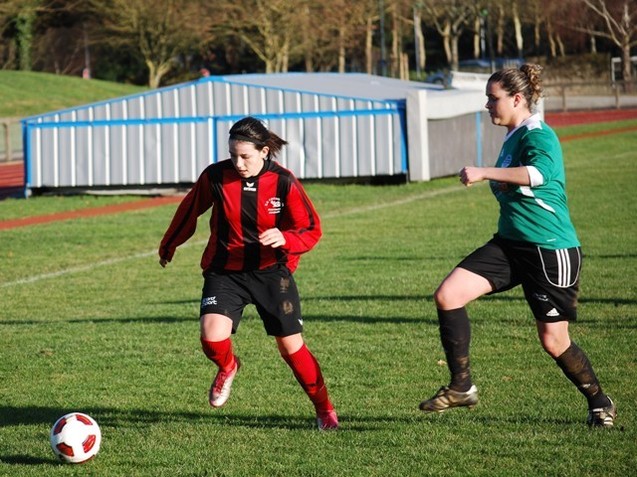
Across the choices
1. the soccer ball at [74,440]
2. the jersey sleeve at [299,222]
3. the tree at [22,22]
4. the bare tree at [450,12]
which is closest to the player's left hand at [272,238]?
the jersey sleeve at [299,222]

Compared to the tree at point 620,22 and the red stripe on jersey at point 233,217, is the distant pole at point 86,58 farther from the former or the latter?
the red stripe on jersey at point 233,217

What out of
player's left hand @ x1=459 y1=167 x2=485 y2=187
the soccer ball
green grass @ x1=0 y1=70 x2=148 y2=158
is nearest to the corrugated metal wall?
player's left hand @ x1=459 y1=167 x2=485 y2=187

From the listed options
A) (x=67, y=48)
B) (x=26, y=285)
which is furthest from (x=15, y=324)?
(x=67, y=48)

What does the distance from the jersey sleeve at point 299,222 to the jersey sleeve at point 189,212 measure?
17.4 inches

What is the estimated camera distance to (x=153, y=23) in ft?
197

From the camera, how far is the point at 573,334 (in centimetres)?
889

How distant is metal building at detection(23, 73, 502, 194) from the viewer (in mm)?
24891

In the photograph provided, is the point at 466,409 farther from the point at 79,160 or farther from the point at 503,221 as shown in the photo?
the point at 79,160

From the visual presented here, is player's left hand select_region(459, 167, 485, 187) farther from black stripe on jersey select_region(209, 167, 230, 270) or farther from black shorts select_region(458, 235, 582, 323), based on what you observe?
black stripe on jersey select_region(209, 167, 230, 270)

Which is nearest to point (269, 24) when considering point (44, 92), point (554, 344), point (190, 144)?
point (44, 92)

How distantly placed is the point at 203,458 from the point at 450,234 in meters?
10.6

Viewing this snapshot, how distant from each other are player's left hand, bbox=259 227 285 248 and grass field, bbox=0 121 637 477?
3.43ft

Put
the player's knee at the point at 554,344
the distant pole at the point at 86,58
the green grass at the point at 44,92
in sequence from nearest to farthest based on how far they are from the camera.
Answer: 1. the player's knee at the point at 554,344
2. the green grass at the point at 44,92
3. the distant pole at the point at 86,58

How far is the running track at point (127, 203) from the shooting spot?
68.4 ft
